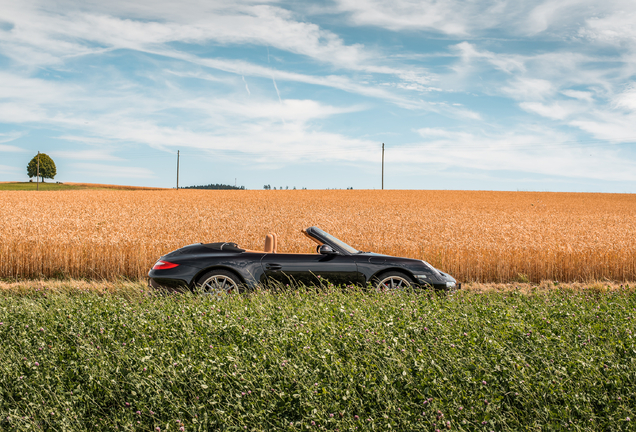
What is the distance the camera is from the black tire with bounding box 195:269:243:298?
6395mm

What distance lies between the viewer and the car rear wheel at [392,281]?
21.4ft

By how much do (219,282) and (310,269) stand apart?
1.41m

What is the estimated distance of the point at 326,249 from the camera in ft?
21.6

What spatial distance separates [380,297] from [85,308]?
4.01m

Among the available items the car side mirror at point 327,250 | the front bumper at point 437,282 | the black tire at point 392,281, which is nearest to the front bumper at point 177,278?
the car side mirror at point 327,250

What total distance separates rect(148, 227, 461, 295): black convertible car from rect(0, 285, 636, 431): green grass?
44.2 inches

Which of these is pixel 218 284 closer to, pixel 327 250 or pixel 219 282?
pixel 219 282

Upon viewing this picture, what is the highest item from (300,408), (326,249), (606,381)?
(326,249)

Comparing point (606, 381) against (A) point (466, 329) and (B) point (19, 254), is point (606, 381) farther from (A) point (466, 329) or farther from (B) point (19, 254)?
(B) point (19, 254)

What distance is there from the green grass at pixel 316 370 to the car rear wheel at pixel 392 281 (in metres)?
1.19

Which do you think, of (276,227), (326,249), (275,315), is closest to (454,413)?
(275,315)

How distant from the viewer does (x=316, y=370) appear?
372 centimetres

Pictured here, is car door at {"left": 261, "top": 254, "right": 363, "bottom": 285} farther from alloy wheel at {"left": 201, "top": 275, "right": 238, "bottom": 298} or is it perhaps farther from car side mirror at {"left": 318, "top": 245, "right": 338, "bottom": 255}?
alloy wheel at {"left": 201, "top": 275, "right": 238, "bottom": 298}

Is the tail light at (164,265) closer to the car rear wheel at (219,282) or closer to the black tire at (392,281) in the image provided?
the car rear wheel at (219,282)
